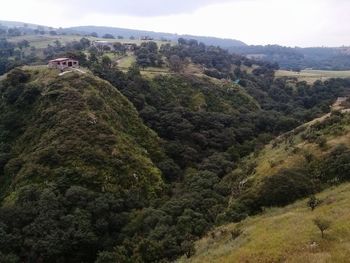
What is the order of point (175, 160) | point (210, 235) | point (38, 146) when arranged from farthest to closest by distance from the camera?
point (175, 160), point (38, 146), point (210, 235)

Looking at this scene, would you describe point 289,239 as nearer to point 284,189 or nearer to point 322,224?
point 322,224

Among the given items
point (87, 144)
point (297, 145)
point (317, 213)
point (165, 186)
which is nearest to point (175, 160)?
point (165, 186)

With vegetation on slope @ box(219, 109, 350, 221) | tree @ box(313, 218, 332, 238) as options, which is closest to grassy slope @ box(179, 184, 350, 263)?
tree @ box(313, 218, 332, 238)

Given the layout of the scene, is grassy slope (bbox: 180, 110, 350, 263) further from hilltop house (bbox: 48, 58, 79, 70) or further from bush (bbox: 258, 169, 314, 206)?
hilltop house (bbox: 48, 58, 79, 70)

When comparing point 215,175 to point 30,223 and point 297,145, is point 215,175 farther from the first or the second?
point 30,223

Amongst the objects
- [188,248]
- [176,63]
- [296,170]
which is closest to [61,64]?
[176,63]

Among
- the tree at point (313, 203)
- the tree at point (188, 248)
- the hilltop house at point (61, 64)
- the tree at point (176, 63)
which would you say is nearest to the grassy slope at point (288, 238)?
the tree at point (313, 203)
